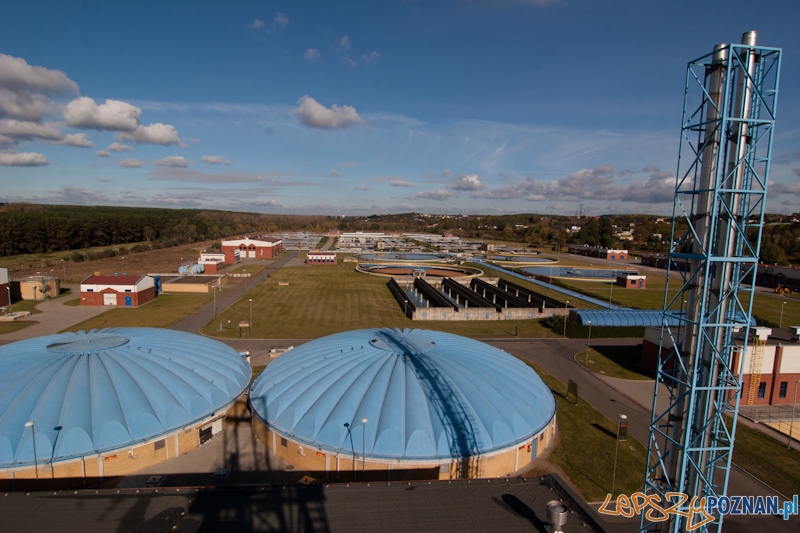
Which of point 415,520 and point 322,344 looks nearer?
point 415,520

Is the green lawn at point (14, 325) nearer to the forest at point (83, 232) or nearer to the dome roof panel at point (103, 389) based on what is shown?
the dome roof panel at point (103, 389)

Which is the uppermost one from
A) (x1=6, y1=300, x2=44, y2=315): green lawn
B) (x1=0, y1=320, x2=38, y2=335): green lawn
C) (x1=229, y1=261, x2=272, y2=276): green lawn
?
(x1=229, y1=261, x2=272, y2=276): green lawn

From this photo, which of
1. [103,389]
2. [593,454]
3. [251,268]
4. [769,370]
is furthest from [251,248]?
[769,370]

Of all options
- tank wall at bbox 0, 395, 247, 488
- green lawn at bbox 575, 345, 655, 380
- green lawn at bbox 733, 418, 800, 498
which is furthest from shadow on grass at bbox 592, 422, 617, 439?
tank wall at bbox 0, 395, 247, 488

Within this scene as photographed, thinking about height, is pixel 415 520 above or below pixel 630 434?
above

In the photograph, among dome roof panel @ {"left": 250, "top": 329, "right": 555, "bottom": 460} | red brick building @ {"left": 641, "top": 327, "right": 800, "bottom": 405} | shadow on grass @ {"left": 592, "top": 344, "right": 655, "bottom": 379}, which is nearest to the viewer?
dome roof panel @ {"left": 250, "top": 329, "right": 555, "bottom": 460}

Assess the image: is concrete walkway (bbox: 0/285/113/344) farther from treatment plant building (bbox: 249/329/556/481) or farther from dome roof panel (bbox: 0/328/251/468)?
treatment plant building (bbox: 249/329/556/481)

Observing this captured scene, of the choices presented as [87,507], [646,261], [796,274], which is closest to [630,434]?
[87,507]

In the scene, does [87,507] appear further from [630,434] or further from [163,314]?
[163,314]
